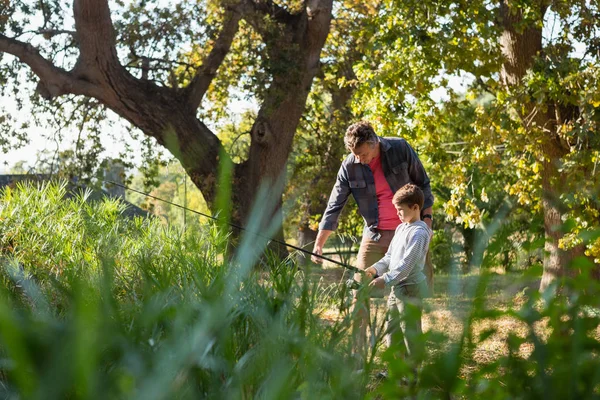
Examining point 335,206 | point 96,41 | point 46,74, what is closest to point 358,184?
point 335,206

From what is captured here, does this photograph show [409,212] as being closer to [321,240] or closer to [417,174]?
[417,174]

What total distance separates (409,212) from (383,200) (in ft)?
2.50

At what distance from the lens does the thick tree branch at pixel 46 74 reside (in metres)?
14.1

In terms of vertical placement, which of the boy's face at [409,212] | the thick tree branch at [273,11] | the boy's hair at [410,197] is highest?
the thick tree branch at [273,11]

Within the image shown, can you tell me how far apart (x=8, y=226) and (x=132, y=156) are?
9261 mm

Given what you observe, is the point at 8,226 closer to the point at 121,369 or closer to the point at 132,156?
the point at 121,369

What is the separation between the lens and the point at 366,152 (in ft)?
19.1

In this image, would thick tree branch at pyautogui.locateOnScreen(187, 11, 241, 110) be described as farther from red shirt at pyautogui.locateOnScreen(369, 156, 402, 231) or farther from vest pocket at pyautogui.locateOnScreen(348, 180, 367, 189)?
red shirt at pyautogui.locateOnScreen(369, 156, 402, 231)

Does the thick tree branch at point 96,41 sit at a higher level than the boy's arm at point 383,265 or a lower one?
higher

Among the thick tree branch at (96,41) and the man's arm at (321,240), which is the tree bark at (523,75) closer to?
the thick tree branch at (96,41)

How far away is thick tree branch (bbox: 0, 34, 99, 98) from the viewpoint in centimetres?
1413

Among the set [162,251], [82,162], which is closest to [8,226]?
[162,251]

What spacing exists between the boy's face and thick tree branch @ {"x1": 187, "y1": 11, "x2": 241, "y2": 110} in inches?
422

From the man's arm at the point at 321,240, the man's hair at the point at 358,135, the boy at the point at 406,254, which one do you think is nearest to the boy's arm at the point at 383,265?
the boy at the point at 406,254
